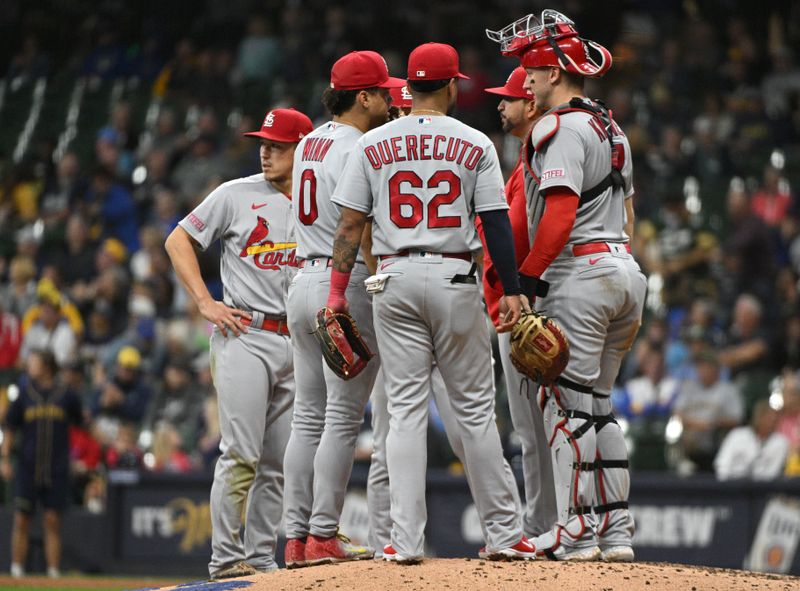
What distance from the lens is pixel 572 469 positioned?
6508 mm

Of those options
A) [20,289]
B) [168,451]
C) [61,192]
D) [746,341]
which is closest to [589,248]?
[746,341]

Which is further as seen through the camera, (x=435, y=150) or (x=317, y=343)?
(x=317, y=343)

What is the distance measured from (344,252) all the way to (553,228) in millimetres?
965

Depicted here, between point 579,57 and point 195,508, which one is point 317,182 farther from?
point 195,508

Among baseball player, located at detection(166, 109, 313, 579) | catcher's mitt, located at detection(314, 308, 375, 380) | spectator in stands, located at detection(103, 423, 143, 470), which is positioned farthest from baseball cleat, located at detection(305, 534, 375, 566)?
spectator in stands, located at detection(103, 423, 143, 470)

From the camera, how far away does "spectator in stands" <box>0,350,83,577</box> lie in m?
12.7

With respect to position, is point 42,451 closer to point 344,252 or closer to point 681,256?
point 681,256

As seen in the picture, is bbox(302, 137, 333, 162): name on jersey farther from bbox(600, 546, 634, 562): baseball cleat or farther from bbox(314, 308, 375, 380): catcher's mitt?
bbox(600, 546, 634, 562): baseball cleat

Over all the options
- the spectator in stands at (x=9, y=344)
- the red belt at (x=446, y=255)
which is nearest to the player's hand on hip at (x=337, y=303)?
the red belt at (x=446, y=255)

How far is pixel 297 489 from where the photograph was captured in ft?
22.2

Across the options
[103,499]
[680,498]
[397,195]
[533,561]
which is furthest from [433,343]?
[103,499]

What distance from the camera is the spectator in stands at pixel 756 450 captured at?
11766 millimetres

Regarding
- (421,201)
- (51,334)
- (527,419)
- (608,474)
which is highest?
(421,201)

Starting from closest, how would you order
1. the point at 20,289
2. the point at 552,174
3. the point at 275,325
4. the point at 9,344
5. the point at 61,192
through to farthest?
the point at 552,174 < the point at 275,325 < the point at 9,344 < the point at 20,289 < the point at 61,192
